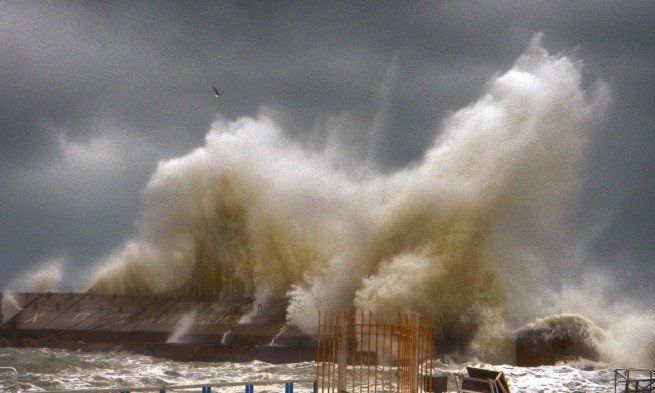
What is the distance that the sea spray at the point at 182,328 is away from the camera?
1048 inches

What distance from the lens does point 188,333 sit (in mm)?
26844

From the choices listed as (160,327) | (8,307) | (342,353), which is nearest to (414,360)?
(342,353)

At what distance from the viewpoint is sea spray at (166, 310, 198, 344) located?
87.4 ft

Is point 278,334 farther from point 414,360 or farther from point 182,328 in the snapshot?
point 414,360

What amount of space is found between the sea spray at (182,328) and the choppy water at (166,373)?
3.14 ft

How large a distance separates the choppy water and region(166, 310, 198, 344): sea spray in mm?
956

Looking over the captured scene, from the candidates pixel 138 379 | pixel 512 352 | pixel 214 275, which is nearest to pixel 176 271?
pixel 214 275

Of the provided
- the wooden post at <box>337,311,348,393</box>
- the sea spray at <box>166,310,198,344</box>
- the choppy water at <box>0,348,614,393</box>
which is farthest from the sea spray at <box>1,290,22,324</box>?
the wooden post at <box>337,311,348,393</box>

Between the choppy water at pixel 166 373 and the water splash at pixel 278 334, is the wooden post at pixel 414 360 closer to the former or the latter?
the choppy water at pixel 166 373

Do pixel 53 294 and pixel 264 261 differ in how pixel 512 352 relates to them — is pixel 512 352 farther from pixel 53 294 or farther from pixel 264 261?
pixel 53 294

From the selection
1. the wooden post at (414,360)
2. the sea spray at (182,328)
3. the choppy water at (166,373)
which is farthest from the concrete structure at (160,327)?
the wooden post at (414,360)

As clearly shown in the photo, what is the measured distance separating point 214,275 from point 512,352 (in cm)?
1378

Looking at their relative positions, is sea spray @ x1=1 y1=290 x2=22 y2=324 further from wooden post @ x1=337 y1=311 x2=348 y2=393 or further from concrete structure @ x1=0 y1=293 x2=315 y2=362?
→ wooden post @ x1=337 y1=311 x2=348 y2=393

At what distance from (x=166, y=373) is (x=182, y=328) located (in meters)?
4.44
